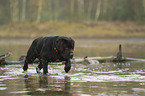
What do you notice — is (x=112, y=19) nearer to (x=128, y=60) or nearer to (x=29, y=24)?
(x=29, y=24)

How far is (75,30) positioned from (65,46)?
52019 millimetres

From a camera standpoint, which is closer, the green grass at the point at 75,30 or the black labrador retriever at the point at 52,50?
the black labrador retriever at the point at 52,50

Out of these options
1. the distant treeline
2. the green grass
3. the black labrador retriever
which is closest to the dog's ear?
the black labrador retriever

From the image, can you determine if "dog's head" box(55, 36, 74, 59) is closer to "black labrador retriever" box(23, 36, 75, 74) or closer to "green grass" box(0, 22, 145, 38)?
"black labrador retriever" box(23, 36, 75, 74)

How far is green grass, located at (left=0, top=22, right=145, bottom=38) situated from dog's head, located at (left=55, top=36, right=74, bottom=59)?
161 feet

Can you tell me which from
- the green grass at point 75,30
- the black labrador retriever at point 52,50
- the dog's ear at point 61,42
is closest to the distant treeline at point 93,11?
the green grass at point 75,30

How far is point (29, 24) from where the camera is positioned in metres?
70.1

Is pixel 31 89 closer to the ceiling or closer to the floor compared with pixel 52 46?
→ closer to the floor

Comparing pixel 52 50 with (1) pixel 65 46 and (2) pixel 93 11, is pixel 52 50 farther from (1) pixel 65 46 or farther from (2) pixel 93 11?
(2) pixel 93 11

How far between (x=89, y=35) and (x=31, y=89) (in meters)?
52.7

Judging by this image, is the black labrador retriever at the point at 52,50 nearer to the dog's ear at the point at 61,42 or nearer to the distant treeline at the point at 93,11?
the dog's ear at the point at 61,42

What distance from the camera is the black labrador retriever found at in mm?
12139

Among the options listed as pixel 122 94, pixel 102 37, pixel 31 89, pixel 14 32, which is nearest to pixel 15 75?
pixel 31 89

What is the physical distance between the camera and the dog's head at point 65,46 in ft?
39.6
